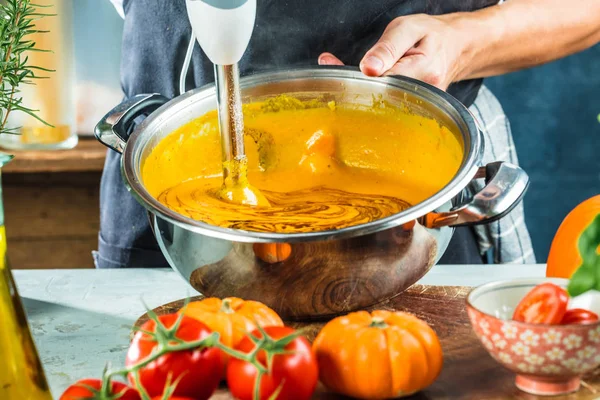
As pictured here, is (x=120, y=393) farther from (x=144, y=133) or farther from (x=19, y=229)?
(x=19, y=229)

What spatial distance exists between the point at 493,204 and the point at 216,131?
1.25ft

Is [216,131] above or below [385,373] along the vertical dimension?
above

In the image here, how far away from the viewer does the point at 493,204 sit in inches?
28.2

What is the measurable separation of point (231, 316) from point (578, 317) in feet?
0.86

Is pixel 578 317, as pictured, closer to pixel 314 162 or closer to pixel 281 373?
pixel 281 373

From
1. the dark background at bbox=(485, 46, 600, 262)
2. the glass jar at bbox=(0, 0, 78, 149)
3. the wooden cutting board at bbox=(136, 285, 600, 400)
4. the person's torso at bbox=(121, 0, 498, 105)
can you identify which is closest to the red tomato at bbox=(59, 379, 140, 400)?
the wooden cutting board at bbox=(136, 285, 600, 400)

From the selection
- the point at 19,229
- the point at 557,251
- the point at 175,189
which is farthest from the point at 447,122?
Answer: the point at 19,229

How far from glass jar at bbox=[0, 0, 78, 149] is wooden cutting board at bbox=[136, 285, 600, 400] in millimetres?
815

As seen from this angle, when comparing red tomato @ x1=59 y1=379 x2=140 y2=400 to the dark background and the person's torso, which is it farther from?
the dark background

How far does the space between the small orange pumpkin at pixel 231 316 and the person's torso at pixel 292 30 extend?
0.51m

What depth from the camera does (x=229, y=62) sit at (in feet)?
2.62

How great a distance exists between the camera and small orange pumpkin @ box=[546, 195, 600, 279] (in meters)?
0.84

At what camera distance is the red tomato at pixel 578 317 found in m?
0.62

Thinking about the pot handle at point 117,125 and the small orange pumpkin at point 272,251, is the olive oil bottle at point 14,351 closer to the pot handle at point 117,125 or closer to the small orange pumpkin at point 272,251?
the small orange pumpkin at point 272,251
